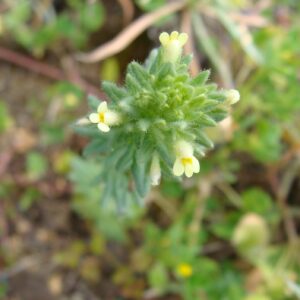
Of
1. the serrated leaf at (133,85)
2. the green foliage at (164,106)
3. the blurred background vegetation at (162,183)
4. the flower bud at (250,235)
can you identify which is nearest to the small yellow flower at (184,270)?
the blurred background vegetation at (162,183)

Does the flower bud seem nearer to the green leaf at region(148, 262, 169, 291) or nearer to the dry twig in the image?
the green leaf at region(148, 262, 169, 291)

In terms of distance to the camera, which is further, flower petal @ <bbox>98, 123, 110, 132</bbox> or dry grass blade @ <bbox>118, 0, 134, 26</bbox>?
dry grass blade @ <bbox>118, 0, 134, 26</bbox>

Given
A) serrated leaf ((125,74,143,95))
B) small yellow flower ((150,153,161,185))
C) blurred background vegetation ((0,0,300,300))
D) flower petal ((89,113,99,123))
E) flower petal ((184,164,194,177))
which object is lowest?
flower petal ((184,164,194,177))

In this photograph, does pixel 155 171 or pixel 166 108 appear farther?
pixel 155 171

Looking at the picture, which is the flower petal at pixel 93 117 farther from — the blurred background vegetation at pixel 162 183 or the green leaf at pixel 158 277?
the green leaf at pixel 158 277

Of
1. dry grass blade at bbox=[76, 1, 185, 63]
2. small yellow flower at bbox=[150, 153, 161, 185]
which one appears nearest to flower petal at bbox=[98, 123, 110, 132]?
small yellow flower at bbox=[150, 153, 161, 185]

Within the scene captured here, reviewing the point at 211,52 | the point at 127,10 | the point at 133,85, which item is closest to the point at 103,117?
the point at 133,85

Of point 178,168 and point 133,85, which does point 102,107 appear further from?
point 178,168
